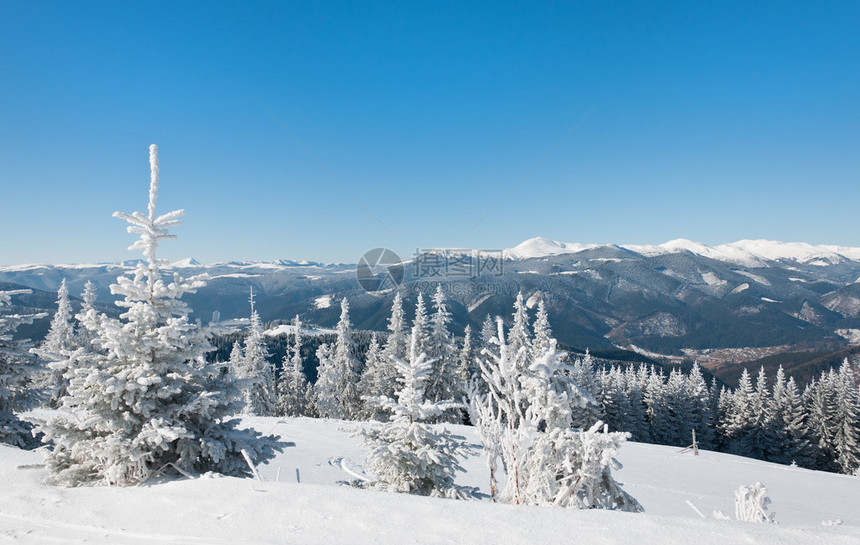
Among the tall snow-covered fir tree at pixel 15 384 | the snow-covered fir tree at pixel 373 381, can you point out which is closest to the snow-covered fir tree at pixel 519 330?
the snow-covered fir tree at pixel 373 381

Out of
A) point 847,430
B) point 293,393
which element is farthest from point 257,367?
point 847,430

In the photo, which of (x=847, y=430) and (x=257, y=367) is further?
(x=847, y=430)

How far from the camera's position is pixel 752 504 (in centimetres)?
624

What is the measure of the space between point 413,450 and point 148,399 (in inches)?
172

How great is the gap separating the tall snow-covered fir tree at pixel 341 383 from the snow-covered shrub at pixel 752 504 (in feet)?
103

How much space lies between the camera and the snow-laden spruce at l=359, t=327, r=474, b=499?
23.6 feet

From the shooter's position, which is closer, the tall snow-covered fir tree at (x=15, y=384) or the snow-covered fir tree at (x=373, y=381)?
the tall snow-covered fir tree at (x=15, y=384)

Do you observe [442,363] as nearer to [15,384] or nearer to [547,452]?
[15,384]

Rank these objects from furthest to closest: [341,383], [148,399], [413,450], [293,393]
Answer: [293,393], [341,383], [413,450], [148,399]

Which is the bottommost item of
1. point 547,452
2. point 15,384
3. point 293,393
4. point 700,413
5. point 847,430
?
point 700,413

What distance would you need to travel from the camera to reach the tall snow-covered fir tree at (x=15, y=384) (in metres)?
9.82

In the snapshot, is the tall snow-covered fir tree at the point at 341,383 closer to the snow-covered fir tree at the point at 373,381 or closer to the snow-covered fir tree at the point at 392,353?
the snow-covered fir tree at the point at 373,381

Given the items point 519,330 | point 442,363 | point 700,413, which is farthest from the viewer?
point 700,413

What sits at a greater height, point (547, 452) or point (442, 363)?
point (547, 452)
